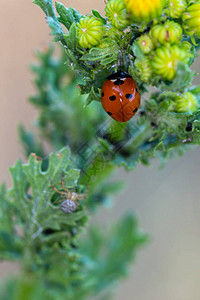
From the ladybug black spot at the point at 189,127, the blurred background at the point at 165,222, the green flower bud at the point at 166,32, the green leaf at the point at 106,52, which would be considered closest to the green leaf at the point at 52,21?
the green leaf at the point at 106,52

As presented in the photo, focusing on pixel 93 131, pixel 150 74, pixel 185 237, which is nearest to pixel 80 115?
pixel 93 131

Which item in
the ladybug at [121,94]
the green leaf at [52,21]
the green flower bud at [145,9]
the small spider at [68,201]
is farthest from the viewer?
the small spider at [68,201]

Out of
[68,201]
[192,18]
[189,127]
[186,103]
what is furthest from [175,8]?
[68,201]

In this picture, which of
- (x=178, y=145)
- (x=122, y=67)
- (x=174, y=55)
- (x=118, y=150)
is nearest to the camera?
(x=174, y=55)

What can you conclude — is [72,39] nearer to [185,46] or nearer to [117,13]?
[117,13]

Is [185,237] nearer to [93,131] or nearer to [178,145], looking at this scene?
[93,131]

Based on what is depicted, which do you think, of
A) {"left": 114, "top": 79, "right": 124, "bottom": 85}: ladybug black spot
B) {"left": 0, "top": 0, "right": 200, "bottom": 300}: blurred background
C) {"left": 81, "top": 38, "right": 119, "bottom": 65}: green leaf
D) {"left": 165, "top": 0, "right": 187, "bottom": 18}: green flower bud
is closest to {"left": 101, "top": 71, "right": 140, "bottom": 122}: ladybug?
{"left": 114, "top": 79, "right": 124, "bottom": 85}: ladybug black spot

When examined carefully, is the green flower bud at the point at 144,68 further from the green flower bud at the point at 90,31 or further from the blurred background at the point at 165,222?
the blurred background at the point at 165,222
